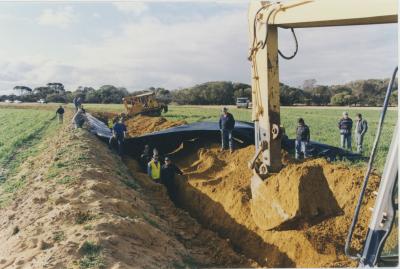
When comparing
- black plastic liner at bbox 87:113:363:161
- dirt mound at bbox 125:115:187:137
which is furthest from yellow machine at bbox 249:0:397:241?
dirt mound at bbox 125:115:187:137

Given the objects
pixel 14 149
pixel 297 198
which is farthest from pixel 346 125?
pixel 14 149

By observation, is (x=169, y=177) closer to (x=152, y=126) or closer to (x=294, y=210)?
(x=294, y=210)

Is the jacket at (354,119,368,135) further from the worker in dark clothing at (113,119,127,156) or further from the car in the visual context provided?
the car

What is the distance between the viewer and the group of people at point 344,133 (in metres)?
12.9

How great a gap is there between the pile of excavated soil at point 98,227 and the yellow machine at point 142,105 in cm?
1885

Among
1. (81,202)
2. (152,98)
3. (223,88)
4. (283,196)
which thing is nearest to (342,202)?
(283,196)

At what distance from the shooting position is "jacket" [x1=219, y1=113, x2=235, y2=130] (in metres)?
13.3

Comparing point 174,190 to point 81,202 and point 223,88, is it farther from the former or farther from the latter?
point 223,88

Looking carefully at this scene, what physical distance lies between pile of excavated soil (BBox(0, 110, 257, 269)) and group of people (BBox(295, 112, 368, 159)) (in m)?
3.97

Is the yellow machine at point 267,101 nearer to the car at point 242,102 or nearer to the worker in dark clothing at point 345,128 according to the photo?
the worker in dark clothing at point 345,128

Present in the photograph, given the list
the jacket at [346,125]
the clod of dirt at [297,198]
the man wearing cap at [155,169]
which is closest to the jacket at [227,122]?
the man wearing cap at [155,169]

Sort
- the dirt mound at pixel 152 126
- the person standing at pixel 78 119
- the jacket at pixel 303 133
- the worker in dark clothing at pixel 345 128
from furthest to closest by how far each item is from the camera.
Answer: the dirt mound at pixel 152 126 < the person standing at pixel 78 119 < the worker in dark clothing at pixel 345 128 < the jacket at pixel 303 133

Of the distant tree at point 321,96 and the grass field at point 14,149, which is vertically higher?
the distant tree at point 321,96

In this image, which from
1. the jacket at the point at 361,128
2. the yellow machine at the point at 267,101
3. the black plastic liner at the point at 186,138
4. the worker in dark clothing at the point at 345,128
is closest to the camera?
the yellow machine at the point at 267,101
